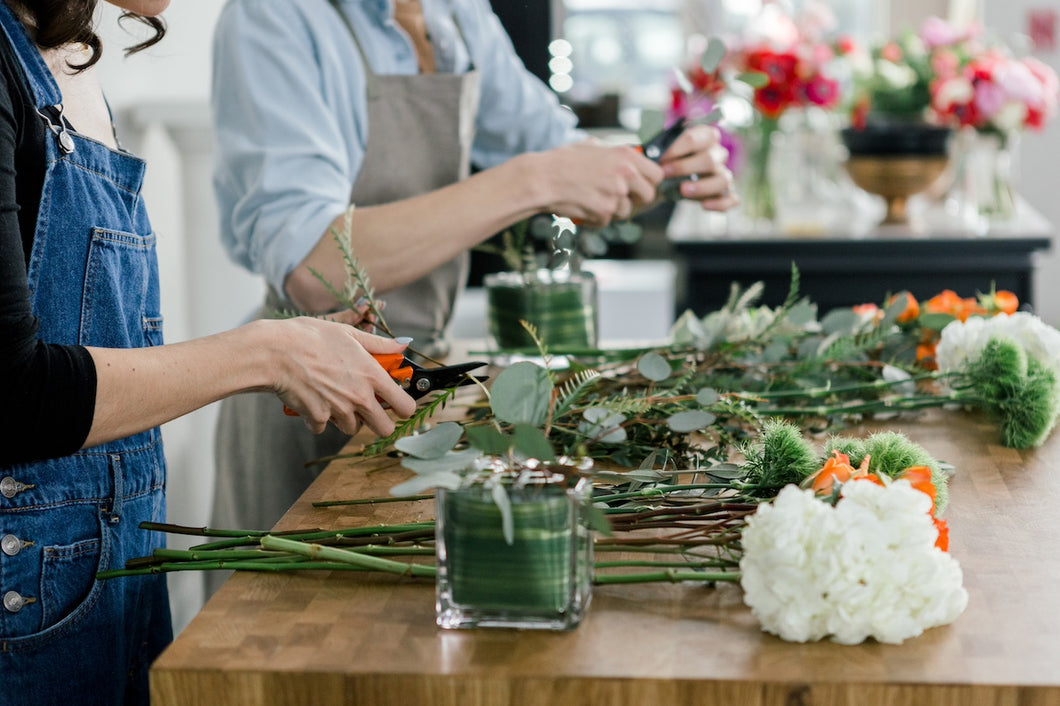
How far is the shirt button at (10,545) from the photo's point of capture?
96 centimetres

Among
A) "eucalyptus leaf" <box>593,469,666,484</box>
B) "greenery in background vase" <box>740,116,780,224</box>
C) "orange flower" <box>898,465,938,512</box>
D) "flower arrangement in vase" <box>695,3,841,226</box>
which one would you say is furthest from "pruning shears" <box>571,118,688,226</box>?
"greenery in background vase" <box>740,116,780,224</box>

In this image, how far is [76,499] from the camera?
3.34ft

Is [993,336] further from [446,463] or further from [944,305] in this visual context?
[446,463]

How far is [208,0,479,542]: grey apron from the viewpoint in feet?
5.12

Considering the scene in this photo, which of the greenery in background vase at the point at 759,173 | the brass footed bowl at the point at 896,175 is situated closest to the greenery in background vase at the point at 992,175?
the brass footed bowl at the point at 896,175

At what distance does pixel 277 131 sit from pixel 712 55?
0.57 meters

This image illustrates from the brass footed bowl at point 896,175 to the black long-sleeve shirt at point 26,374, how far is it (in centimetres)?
251

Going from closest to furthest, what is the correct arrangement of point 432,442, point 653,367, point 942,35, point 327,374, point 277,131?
point 432,442
point 327,374
point 653,367
point 277,131
point 942,35

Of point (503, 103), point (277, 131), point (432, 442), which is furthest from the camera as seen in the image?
point (503, 103)

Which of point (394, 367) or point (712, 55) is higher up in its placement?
point (712, 55)

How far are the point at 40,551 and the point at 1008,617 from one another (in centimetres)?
75

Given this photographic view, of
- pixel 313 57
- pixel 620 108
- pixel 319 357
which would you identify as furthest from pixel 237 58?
pixel 620 108

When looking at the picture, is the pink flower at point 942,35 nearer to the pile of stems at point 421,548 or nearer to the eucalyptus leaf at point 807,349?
the eucalyptus leaf at point 807,349

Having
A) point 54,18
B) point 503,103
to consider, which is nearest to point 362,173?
point 503,103
